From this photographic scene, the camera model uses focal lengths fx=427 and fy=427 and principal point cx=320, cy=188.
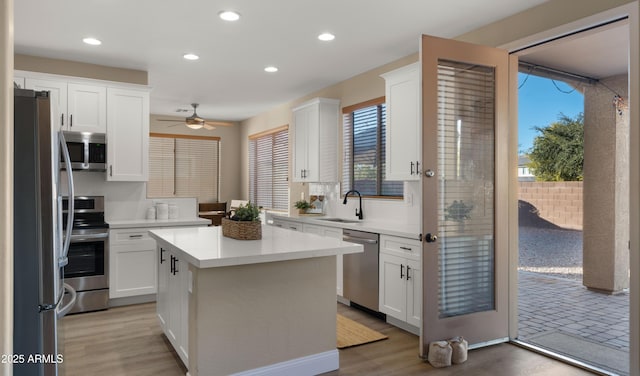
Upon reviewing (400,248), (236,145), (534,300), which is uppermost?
(236,145)

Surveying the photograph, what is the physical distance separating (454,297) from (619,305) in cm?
260

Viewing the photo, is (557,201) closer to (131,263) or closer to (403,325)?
(403,325)

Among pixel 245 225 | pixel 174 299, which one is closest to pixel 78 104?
pixel 174 299

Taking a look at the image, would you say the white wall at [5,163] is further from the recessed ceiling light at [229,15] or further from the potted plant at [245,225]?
the recessed ceiling light at [229,15]

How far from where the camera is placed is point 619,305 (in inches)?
179

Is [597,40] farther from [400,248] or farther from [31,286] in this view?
[31,286]

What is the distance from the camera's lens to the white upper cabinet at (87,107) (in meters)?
4.46

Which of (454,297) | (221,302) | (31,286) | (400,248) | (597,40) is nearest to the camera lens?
(31,286)

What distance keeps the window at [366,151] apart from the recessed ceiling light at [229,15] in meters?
1.96

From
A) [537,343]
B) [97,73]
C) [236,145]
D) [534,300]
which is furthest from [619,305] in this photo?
[236,145]

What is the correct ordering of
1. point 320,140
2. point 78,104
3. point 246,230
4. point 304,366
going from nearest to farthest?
1. point 304,366
2. point 246,230
3. point 78,104
4. point 320,140

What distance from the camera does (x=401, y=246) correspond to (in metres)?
3.64

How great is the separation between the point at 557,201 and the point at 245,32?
4938 millimetres

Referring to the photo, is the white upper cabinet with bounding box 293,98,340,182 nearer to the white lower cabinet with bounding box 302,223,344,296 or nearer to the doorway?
the white lower cabinet with bounding box 302,223,344,296
